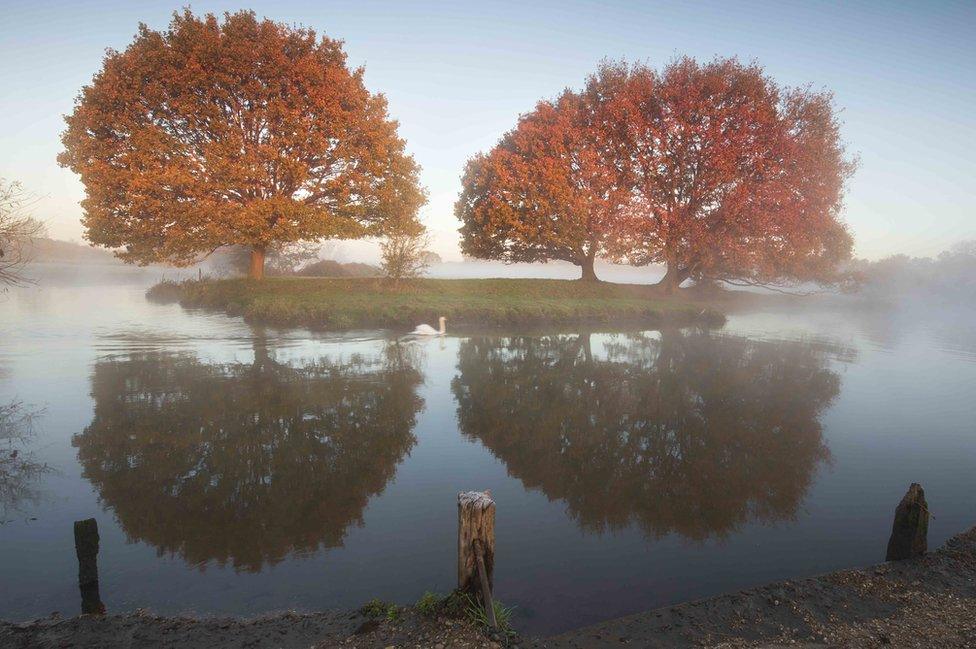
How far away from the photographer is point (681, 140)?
3553 centimetres

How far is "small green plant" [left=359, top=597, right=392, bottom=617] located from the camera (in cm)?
557

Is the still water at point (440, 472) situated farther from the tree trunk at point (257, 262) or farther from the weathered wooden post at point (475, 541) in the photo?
the tree trunk at point (257, 262)

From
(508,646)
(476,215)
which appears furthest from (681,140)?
(508,646)

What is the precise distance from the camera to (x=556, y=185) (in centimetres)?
3550

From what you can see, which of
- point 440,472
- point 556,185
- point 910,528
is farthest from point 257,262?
point 910,528

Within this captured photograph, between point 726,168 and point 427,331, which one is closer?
point 427,331

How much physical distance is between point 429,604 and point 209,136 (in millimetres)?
33300

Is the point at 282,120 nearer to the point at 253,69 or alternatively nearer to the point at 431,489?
the point at 253,69

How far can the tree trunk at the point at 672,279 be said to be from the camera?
40.9 meters

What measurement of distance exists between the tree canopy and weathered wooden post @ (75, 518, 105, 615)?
32.9m

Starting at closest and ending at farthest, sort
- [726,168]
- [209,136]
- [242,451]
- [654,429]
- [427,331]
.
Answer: [242,451]
[654,429]
[427,331]
[209,136]
[726,168]

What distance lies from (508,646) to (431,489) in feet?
13.4

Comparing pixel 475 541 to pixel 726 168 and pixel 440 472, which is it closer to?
pixel 440 472

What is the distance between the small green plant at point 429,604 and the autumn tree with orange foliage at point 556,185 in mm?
32213
